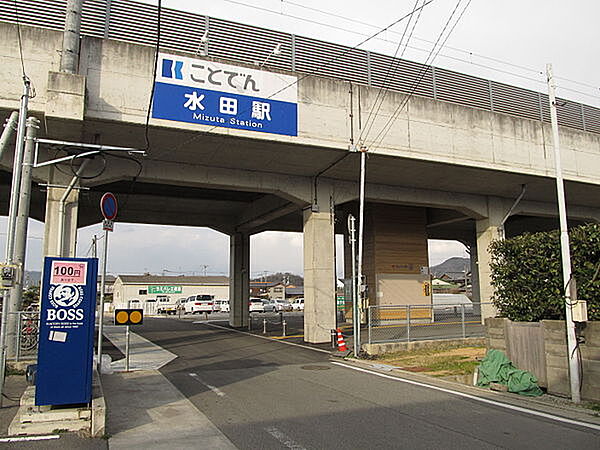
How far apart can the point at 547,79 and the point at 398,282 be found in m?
17.3

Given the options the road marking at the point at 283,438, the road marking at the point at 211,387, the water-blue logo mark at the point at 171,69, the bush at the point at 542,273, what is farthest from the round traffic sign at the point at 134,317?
the bush at the point at 542,273

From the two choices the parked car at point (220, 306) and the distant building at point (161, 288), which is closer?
the parked car at point (220, 306)

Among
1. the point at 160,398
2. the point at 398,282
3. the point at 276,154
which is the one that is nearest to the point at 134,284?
the point at 398,282

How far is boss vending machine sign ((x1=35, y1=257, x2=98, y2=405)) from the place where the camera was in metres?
6.55

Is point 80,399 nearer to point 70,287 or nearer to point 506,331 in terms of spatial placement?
point 70,287

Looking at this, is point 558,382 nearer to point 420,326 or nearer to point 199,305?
point 420,326

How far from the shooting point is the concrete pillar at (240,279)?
28.0m

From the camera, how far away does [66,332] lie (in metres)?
→ 6.71

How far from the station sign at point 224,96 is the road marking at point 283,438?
1046 cm

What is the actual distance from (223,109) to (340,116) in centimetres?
431

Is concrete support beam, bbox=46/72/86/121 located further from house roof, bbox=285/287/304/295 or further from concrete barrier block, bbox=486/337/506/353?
house roof, bbox=285/287/304/295

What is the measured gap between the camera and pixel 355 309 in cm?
1444

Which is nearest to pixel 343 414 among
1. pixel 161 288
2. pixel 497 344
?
pixel 497 344

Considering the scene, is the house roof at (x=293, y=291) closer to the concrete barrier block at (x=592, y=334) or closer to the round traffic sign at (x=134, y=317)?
the round traffic sign at (x=134, y=317)
